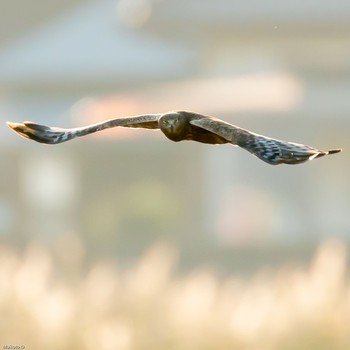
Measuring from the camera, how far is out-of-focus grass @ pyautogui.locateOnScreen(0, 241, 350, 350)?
1.31 metres

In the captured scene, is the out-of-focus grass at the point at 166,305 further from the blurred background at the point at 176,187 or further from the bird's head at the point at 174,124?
the bird's head at the point at 174,124

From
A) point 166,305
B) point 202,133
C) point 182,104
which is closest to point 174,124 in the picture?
point 202,133

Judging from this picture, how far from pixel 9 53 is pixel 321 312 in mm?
673

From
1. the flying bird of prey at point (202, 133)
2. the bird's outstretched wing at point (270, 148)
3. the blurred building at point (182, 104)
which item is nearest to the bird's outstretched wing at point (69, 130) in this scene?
the flying bird of prey at point (202, 133)

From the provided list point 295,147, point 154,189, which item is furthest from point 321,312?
point 295,147

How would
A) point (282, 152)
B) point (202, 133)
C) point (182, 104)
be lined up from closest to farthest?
point (282, 152) < point (202, 133) < point (182, 104)

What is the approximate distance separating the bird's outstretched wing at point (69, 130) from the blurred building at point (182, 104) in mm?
516

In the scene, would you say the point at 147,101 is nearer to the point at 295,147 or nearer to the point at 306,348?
the point at 306,348

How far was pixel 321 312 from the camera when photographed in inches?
51.5

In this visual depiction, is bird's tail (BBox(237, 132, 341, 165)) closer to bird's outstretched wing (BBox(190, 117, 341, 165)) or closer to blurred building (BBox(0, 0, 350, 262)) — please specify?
bird's outstretched wing (BBox(190, 117, 341, 165))

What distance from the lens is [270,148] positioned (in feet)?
1.92

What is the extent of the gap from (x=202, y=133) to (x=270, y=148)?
0.13 meters

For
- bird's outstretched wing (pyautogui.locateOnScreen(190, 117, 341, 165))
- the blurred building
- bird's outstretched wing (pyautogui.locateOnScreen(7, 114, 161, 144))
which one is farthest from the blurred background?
bird's outstretched wing (pyautogui.locateOnScreen(190, 117, 341, 165))

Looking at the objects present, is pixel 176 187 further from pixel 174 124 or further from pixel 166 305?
pixel 174 124
